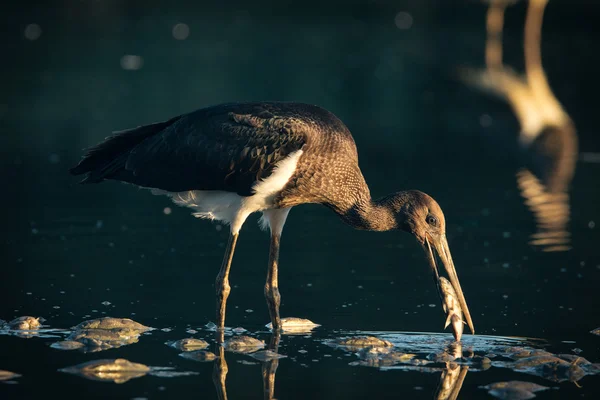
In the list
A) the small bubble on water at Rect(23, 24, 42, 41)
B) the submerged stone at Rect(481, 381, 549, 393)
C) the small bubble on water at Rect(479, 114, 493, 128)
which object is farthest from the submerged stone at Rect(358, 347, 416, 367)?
the small bubble on water at Rect(23, 24, 42, 41)

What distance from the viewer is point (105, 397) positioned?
22.0 feet

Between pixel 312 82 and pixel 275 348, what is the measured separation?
15640 millimetres

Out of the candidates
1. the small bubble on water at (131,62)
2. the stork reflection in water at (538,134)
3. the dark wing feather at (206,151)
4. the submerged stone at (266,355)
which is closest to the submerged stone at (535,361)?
the submerged stone at (266,355)

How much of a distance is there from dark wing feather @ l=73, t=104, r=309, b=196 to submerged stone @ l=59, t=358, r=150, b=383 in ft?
5.91

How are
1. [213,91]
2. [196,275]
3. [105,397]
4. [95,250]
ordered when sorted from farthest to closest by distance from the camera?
[213,91], [95,250], [196,275], [105,397]

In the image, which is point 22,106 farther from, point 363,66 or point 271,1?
point 271,1

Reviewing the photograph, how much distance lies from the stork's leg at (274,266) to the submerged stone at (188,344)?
0.84 meters

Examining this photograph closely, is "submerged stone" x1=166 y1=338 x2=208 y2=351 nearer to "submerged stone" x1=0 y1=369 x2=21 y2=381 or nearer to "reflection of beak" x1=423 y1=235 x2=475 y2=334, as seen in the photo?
"submerged stone" x1=0 y1=369 x2=21 y2=381

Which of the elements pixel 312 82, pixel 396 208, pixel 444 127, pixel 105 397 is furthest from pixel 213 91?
pixel 105 397

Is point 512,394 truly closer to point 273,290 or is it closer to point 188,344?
point 188,344

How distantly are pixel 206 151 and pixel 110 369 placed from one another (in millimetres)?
2170

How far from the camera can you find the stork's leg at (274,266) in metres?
8.66

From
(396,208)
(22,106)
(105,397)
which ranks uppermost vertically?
(22,106)

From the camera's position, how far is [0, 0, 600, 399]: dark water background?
7.64 meters
